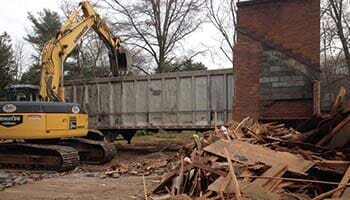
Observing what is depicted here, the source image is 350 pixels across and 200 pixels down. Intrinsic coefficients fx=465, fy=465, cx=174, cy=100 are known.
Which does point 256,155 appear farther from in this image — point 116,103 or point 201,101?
point 116,103

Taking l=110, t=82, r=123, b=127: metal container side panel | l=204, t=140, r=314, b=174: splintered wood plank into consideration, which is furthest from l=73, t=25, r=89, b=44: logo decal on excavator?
l=204, t=140, r=314, b=174: splintered wood plank

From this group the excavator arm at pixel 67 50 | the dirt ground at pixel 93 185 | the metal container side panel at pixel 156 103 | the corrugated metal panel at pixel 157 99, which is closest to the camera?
the dirt ground at pixel 93 185

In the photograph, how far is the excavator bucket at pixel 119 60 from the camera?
57.6 feet

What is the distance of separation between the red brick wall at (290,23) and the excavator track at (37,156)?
20.6ft

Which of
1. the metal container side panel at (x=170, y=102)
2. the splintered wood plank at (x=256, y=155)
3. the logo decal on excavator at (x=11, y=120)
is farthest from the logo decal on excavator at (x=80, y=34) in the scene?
the splintered wood plank at (x=256, y=155)

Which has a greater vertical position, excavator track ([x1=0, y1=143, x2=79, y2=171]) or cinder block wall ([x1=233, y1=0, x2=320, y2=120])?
cinder block wall ([x1=233, y1=0, x2=320, y2=120])

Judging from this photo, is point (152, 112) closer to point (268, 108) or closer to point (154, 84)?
point (154, 84)

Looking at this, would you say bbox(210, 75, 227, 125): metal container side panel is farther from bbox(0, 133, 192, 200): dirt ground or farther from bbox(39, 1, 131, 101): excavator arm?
bbox(0, 133, 192, 200): dirt ground

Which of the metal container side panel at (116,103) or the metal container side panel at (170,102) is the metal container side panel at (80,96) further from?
the metal container side panel at (170,102)

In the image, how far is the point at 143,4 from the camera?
34375 mm

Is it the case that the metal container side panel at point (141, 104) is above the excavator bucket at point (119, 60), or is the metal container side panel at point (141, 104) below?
below

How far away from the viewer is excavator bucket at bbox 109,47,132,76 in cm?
1756

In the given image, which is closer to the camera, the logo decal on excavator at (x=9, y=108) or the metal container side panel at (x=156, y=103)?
the logo decal on excavator at (x=9, y=108)

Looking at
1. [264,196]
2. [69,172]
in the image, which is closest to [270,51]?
[69,172]
